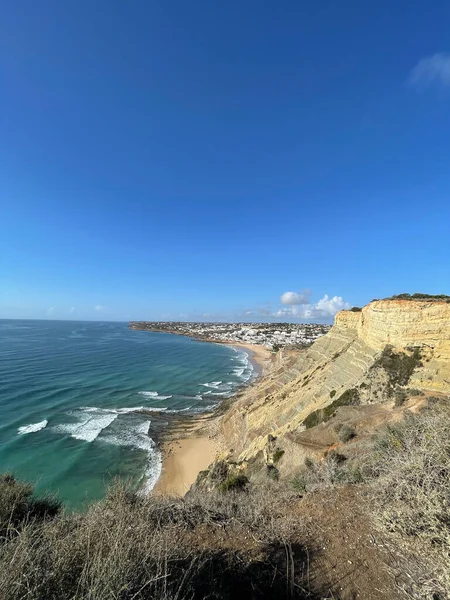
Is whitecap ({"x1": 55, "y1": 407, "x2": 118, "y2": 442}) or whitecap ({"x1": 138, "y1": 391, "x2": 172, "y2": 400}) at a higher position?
whitecap ({"x1": 138, "y1": 391, "x2": 172, "y2": 400})

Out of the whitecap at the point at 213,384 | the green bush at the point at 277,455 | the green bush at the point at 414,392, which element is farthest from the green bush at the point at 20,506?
the whitecap at the point at 213,384

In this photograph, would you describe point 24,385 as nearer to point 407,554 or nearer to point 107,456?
point 107,456

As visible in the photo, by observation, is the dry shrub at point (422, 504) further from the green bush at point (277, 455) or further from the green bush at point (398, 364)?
Result: the green bush at point (398, 364)

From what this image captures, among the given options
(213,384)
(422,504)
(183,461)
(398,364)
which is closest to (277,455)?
(422,504)

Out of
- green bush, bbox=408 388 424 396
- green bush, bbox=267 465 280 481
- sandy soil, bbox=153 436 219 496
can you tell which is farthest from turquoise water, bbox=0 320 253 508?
green bush, bbox=408 388 424 396

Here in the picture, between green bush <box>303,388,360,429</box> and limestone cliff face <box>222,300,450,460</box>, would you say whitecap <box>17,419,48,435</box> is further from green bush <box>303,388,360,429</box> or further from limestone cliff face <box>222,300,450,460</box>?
green bush <box>303,388,360,429</box>

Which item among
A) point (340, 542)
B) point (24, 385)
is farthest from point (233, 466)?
point (24, 385)
